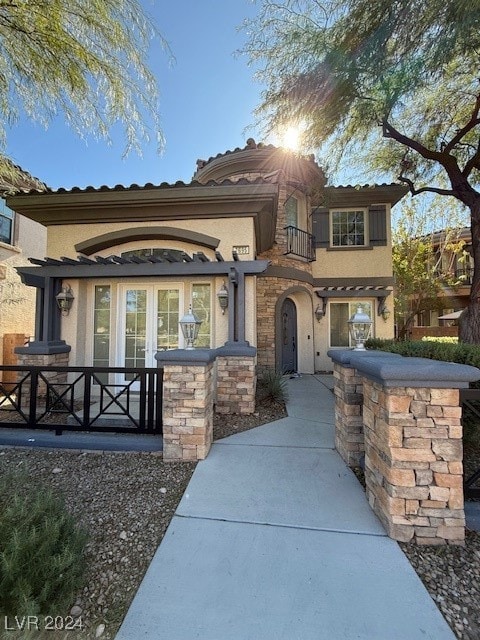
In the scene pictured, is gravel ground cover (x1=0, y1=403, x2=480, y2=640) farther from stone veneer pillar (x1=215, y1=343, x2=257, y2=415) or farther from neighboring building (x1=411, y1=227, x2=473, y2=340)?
neighboring building (x1=411, y1=227, x2=473, y2=340)

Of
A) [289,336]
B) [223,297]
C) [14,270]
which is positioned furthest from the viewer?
[289,336]

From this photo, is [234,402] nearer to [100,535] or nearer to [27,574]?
[100,535]

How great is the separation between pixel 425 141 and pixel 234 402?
24.4 ft

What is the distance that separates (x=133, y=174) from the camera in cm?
586

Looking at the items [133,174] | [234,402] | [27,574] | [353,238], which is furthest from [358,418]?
[353,238]

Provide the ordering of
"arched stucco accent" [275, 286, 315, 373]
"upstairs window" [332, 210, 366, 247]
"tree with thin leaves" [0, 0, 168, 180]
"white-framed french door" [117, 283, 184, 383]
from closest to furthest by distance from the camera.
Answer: "tree with thin leaves" [0, 0, 168, 180] < "white-framed french door" [117, 283, 184, 383] < "arched stucco accent" [275, 286, 315, 373] < "upstairs window" [332, 210, 366, 247]

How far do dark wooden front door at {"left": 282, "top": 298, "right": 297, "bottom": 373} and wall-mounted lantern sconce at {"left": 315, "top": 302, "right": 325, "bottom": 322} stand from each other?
836mm

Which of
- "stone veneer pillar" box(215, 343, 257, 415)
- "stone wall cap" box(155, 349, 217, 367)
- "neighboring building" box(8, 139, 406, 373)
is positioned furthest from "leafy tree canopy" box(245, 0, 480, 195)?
"stone wall cap" box(155, 349, 217, 367)

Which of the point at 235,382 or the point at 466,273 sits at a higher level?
the point at 466,273

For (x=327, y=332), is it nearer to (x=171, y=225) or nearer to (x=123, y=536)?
(x=171, y=225)

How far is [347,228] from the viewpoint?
1123 cm

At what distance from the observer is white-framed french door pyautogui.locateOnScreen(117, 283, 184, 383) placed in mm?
6465

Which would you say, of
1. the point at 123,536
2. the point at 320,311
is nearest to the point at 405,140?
the point at 320,311

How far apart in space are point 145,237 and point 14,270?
5.65 m
